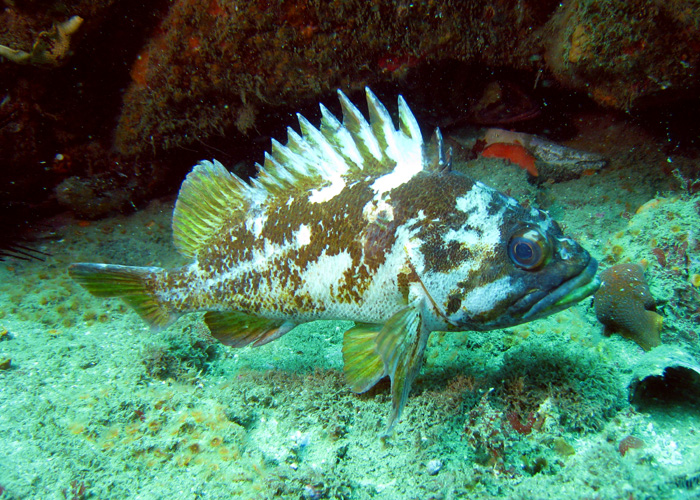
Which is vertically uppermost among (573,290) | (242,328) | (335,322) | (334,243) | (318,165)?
(318,165)

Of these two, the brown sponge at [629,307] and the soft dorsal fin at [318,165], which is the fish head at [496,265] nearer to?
the soft dorsal fin at [318,165]

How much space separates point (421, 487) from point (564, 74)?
4.52 m

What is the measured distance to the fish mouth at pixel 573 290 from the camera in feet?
6.98

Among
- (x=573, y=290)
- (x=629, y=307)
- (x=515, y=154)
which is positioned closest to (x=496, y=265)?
(x=573, y=290)

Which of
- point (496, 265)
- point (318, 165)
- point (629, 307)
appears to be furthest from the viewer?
point (318, 165)

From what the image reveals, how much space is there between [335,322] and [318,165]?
2.09m

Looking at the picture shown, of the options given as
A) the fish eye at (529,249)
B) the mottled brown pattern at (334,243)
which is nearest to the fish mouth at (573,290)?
the fish eye at (529,249)

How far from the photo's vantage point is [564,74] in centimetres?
404

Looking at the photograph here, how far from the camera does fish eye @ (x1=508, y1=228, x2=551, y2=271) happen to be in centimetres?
216

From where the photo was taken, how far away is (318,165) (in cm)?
304

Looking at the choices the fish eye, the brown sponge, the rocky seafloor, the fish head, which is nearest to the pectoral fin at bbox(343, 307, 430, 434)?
the fish head

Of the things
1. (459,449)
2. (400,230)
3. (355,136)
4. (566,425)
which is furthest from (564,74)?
(459,449)

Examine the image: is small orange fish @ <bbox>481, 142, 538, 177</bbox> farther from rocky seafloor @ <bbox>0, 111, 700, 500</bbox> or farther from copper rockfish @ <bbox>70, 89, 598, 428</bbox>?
copper rockfish @ <bbox>70, 89, 598, 428</bbox>

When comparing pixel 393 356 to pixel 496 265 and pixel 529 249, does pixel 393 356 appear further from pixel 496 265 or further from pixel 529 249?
pixel 529 249
